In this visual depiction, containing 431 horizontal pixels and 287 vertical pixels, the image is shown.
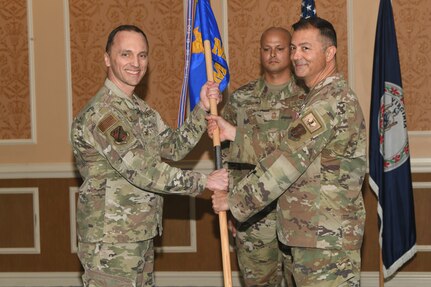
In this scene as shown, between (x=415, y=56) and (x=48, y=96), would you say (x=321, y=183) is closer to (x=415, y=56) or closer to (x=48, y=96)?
(x=415, y=56)

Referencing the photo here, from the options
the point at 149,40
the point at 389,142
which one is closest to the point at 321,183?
the point at 389,142

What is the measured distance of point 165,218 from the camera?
5.77m

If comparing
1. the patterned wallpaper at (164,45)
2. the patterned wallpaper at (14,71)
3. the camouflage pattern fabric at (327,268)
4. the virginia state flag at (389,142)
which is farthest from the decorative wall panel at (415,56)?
the patterned wallpaper at (14,71)

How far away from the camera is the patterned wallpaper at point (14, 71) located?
5922mm

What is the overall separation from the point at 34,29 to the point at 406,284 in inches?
135

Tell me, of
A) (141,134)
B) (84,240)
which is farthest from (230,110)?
(84,240)

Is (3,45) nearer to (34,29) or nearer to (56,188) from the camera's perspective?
(34,29)

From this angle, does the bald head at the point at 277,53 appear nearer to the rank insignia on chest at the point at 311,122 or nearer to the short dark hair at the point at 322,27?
the short dark hair at the point at 322,27

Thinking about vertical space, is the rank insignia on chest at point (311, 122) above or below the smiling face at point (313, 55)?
below

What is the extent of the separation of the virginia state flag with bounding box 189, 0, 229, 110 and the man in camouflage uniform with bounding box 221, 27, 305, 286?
36 centimetres

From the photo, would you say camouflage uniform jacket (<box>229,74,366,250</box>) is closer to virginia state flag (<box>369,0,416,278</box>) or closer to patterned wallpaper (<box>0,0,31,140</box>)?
virginia state flag (<box>369,0,416,278</box>)

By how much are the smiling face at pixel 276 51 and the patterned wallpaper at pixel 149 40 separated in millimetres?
1382

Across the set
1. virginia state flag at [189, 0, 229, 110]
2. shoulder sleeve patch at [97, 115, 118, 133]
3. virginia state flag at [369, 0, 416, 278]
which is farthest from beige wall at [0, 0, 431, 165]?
shoulder sleeve patch at [97, 115, 118, 133]

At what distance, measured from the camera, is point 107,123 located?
3398 mm
